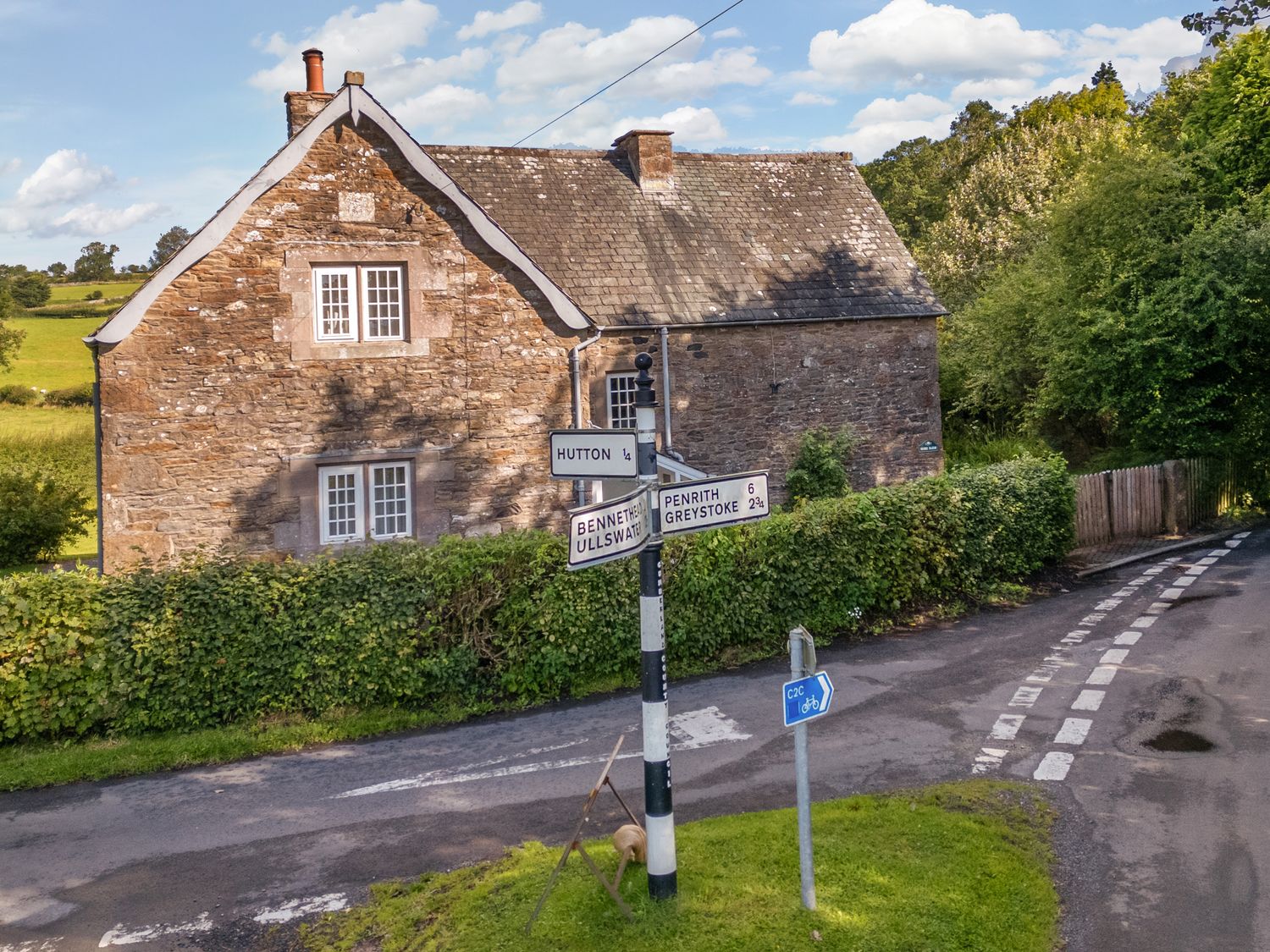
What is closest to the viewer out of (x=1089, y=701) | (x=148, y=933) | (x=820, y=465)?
(x=148, y=933)

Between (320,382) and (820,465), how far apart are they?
10869mm

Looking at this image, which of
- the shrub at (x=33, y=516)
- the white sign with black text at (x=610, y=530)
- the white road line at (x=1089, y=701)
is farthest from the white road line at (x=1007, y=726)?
the shrub at (x=33, y=516)

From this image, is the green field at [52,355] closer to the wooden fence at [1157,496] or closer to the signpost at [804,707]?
the wooden fence at [1157,496]

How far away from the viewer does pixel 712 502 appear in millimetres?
7211

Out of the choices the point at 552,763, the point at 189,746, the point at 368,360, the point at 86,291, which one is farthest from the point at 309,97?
the point at 86,291

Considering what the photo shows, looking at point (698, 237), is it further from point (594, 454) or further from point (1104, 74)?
point (1104, 74)

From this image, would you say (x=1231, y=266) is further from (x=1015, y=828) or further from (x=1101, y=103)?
(x=1101, y=103)

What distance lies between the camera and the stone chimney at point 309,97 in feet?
Result: 60.1

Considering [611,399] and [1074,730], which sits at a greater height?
[611,399]

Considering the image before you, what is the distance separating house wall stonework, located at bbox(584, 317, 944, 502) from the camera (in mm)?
22172

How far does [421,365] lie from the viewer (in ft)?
57.6

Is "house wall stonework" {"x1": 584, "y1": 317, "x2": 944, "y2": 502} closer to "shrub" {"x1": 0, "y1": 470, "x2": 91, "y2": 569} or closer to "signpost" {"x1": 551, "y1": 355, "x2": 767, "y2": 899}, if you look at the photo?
"signpost" {"x1": 551, "y1": 355, "x2": 767, "y2": 899}

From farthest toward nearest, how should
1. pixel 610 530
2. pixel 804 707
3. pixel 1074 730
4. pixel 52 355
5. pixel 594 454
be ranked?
pixel 52 355 → pixel 1074 730 → pixel 594 454 → pixel 610 530 → pixel 804 707

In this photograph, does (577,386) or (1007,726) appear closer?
(1007,726)
